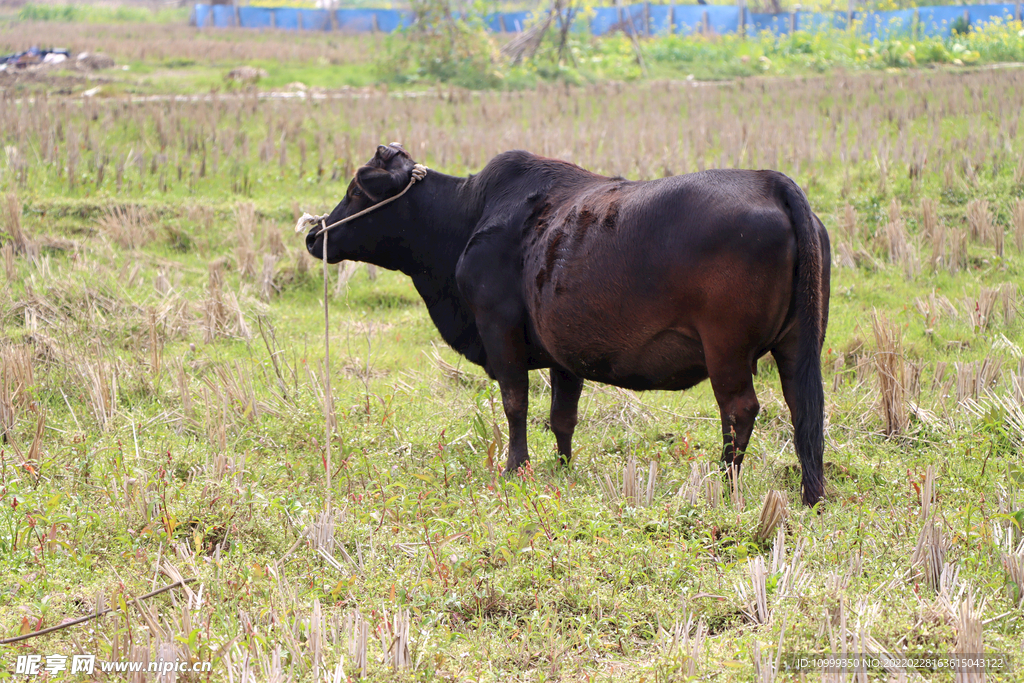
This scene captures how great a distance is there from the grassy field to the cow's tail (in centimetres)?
21

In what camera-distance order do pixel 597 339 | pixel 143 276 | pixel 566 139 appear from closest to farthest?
pixel 597 339, pixel 143 276, pixel 566 139

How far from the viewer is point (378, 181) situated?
194 inches

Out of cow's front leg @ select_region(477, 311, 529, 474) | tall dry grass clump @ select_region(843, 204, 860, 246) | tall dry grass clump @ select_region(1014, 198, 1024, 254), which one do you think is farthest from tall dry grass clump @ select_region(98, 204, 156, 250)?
tall dry grass clump @ select_region(1014, 198, 1024, 254)

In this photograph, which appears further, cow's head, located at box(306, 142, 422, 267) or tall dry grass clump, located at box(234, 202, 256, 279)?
tall dry grass clump, located at box(234, 202, 256, 279)

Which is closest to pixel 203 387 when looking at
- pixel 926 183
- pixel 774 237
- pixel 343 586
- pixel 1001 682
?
pixel 343 586

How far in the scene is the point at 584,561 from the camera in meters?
3.33

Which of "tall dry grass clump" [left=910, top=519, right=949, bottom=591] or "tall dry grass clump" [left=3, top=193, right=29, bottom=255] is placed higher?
"tall dry grass clump" [left=3, top=193, right=29, bottom=255]

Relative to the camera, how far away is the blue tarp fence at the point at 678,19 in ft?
81.6

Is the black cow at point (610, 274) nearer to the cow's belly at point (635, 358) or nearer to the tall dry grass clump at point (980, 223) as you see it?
the cow's belly at point (635, 358)

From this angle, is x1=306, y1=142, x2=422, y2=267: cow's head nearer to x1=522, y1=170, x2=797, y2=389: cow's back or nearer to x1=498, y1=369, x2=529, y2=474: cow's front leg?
x1=522, y1=170, x2=797, y2=389: cow's back

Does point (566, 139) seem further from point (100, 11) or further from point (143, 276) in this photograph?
point (100, 11)

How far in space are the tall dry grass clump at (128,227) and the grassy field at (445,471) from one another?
0.17 ft

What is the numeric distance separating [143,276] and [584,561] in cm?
592

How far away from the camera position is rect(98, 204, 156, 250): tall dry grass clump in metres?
8.68
